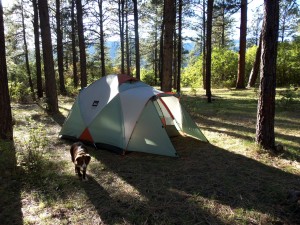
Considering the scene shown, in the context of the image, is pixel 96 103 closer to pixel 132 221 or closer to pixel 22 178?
pixel 22 178

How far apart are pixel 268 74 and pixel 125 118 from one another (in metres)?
3.31

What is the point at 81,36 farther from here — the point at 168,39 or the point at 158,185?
the point at 158,185

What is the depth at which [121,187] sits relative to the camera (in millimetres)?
4781

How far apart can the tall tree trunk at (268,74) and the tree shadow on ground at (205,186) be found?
719 mm

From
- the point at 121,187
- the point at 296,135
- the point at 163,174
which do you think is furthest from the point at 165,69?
the point at 121,187

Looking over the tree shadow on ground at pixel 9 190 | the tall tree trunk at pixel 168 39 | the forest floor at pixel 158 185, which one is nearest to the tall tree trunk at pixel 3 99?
the forest floor at pixel 158 185

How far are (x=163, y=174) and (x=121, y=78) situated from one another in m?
3.19

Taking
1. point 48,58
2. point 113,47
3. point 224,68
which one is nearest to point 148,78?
point 113,47

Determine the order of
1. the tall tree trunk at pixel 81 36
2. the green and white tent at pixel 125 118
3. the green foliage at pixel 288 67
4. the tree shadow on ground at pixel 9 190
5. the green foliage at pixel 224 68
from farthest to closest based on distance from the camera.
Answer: the green foliage at pixel 224 68 → the green foliage at pixel 288 67 → the tall tree trunk at pixel 81 36 → the green and white tent at pixel 125 118 → the tree shadow on ground at pixel 9 190

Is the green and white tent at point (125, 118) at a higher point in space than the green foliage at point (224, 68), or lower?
lower

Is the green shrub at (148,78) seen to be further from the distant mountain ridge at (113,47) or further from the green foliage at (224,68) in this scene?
the green foliage at (224,68)

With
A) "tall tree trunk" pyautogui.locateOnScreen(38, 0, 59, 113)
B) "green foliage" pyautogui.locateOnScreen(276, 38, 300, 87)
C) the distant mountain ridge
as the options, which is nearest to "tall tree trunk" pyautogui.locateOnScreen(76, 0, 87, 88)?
"tall tree trunk" pyautogui.locateOnScreen(38, 0, 59, 113)

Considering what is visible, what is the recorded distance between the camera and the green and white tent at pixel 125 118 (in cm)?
648

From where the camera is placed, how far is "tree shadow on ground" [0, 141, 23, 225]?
3847 millimetres
